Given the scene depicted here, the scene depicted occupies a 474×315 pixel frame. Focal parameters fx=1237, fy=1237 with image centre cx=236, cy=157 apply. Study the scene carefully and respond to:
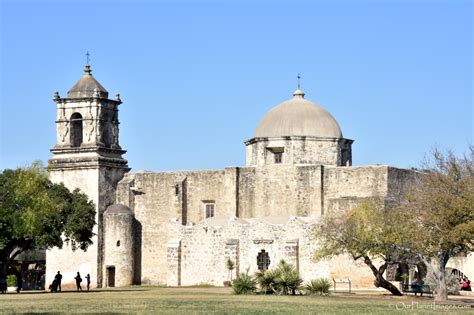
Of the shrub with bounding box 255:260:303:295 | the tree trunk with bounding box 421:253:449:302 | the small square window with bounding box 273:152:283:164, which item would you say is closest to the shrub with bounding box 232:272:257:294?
the shrub with bounding box 255:260:303:295

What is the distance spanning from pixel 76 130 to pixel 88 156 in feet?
8.22

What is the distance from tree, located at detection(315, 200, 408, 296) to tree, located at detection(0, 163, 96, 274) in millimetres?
11787

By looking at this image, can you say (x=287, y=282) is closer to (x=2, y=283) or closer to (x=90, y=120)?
(x=2, y=283)

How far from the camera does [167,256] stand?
210 ft

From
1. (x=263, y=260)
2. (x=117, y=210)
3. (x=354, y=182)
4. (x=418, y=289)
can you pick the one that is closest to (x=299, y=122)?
(x=354, y=182)

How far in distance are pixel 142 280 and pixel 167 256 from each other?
2358 millimetres

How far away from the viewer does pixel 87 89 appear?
66.4 metres

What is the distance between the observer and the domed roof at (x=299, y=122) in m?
65.3

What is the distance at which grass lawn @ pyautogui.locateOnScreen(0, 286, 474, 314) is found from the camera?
1406 inches

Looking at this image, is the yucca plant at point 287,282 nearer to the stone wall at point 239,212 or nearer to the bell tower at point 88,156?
the stone wall at point 239,212

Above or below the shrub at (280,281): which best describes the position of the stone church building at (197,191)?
above

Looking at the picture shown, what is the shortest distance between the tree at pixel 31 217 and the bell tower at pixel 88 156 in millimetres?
7373

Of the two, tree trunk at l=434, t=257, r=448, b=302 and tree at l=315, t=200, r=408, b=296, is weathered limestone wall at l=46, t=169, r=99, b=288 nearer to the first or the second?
tree at l=315, t=200, r=408, b=296

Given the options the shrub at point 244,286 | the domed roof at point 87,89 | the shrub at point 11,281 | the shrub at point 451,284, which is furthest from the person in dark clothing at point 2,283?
the shrub at point 451,284
